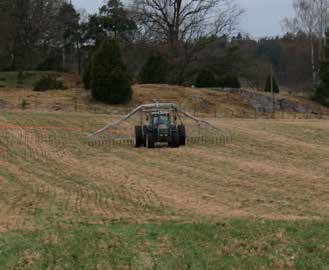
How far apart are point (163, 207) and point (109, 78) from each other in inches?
966

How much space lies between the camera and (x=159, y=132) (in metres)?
19.4

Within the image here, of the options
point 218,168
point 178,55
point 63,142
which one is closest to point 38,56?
point 178,55

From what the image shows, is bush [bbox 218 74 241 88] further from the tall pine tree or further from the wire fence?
the wire fence

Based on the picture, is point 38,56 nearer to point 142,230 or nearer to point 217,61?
point 217,61

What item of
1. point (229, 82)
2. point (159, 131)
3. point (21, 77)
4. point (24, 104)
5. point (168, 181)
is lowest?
point (168, 181)

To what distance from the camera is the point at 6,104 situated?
102 ft

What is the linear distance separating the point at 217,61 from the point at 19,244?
146ft

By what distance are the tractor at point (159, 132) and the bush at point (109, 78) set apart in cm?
1444

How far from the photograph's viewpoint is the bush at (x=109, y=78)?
112 ft

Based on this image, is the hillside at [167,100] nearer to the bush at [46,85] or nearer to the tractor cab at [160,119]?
the bush at [46,85]

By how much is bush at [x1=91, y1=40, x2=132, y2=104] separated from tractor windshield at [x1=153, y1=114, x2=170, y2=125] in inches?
574

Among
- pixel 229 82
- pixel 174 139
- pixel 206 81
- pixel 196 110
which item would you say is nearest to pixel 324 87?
pixel 229 82

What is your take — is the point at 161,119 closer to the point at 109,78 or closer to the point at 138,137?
A: the point at 138,137

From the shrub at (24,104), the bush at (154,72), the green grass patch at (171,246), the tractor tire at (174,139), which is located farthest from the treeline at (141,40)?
the green grass patch at (171,246)
